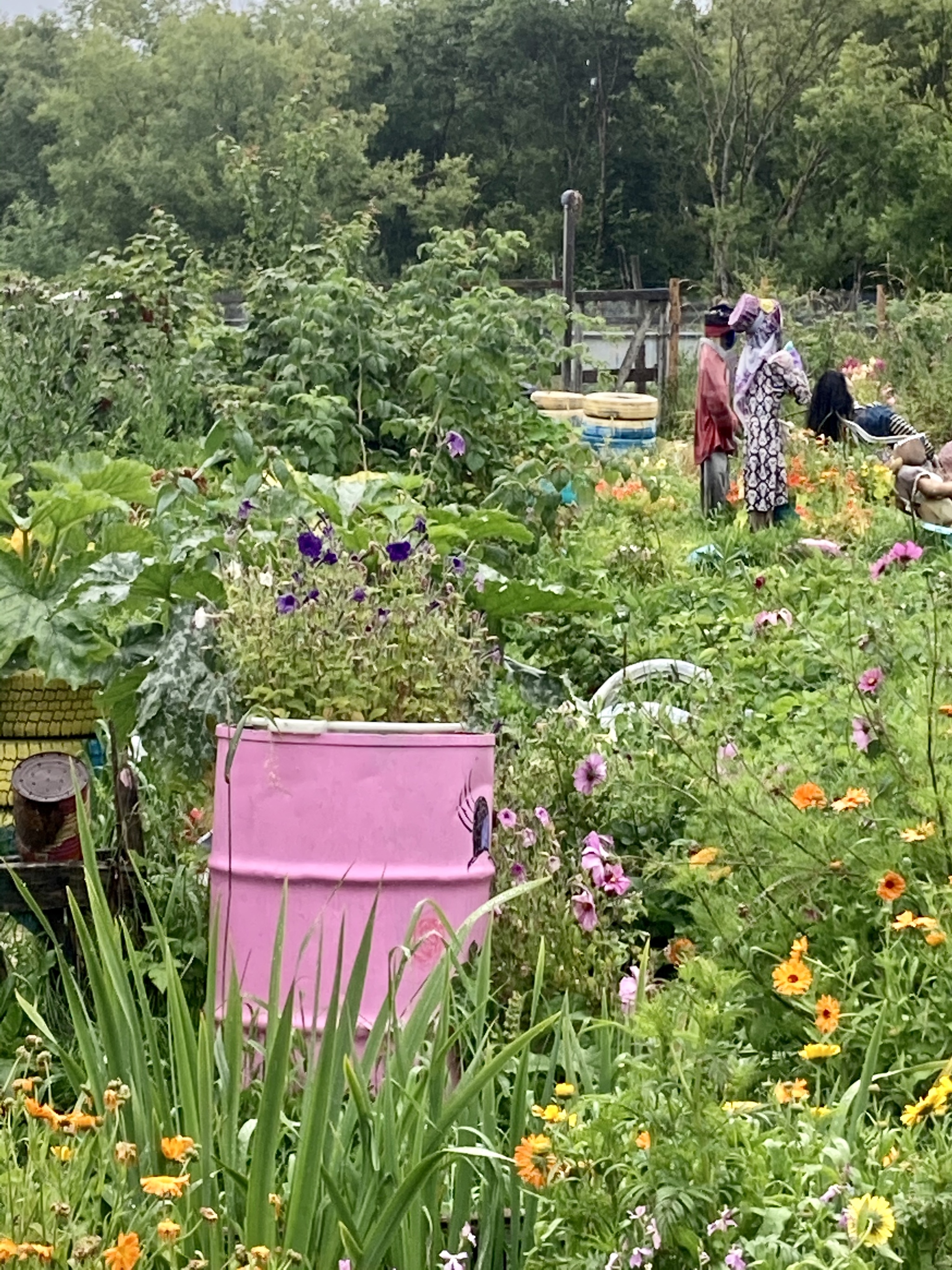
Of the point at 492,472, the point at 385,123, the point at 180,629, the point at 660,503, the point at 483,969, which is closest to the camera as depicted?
the point at 483,969

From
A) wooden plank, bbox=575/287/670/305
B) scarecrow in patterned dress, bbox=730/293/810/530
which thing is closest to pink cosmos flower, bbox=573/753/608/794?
scarecrow in patterned dress, bbox=730/293/810/530

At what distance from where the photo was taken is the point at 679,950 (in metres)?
3.08

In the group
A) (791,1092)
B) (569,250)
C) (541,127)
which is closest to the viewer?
(791,1092)

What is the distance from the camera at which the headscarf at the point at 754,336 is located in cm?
923

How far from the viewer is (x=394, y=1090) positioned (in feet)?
7.53

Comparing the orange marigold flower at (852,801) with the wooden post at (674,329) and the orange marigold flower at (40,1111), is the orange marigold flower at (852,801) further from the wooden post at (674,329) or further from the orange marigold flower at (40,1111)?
the wooden post at (674,329)

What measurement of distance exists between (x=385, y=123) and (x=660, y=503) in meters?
51.4

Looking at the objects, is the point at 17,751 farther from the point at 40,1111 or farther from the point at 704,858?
the point at 40,1111

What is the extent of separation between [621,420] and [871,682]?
11827 millimetres

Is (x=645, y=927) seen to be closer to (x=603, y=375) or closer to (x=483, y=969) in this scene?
(x=483, y=969)

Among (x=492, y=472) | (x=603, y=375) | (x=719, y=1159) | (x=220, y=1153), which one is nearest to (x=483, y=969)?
(x=220, y=1153)

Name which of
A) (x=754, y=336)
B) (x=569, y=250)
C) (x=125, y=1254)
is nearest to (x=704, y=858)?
(x=125, y=1254)

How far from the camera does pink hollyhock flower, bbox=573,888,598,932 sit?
316 centimetres

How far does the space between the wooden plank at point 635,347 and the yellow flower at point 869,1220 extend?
19.7 m
